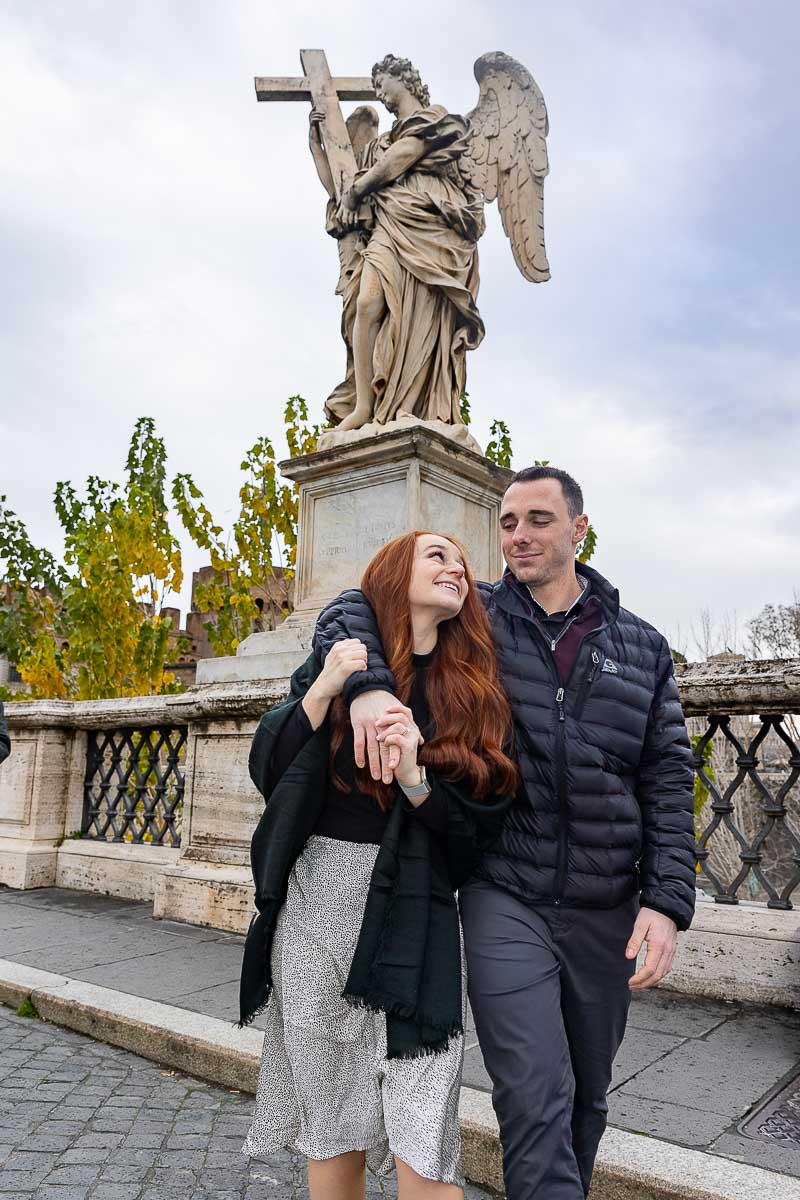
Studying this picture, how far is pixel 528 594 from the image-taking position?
2344 millimetres

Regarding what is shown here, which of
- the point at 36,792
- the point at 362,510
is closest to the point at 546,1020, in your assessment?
the point at 362,510

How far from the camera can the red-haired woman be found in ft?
6.30

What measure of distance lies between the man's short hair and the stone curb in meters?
1.78

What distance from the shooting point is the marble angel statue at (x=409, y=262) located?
6.57 meters

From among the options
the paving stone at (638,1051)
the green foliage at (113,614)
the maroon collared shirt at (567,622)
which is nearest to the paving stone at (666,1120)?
the paving stone at (638,1051)

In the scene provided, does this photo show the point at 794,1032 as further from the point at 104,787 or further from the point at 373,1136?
the point at 104,787

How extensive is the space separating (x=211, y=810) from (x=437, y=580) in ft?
13.9

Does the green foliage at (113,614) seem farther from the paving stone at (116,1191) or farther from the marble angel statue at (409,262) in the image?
the paving stone at (116,1191)

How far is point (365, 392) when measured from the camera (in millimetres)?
6676

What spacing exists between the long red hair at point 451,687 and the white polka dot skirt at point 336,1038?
0.22 metres

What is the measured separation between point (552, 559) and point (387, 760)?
0.73 m

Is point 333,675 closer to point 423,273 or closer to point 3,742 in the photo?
point 3,742

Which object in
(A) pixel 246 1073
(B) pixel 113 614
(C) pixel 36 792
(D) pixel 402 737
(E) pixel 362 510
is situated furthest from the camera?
(B) pixel 113 614

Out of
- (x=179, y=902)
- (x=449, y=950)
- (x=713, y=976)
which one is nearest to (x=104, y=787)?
(x=179, y=902)
